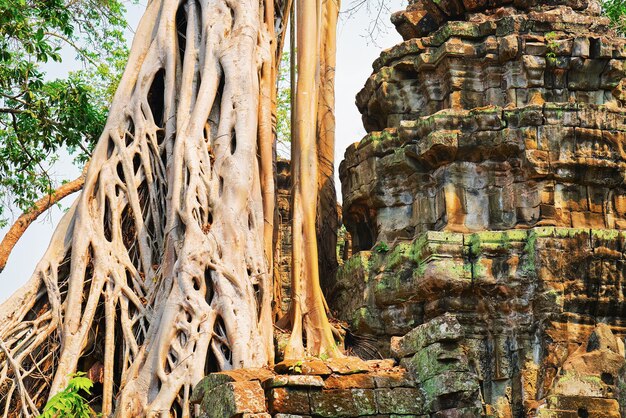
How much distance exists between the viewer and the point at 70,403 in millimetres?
7801

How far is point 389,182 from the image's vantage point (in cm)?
956

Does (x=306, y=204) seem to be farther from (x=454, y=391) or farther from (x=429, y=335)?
(x=454, y=391)

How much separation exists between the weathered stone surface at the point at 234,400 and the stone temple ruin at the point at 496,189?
7.74 ft

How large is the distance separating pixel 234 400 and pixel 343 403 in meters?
0.54

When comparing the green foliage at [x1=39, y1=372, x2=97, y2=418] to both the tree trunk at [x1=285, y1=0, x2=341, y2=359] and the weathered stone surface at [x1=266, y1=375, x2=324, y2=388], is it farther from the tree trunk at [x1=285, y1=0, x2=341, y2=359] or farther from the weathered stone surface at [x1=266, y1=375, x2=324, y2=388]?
the weathered stone surface at [x1=266, y1=375, x2=324, y2=388]

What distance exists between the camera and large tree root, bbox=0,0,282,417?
26.8 ft

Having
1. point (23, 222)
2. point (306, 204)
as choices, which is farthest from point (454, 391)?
point (23, 222)

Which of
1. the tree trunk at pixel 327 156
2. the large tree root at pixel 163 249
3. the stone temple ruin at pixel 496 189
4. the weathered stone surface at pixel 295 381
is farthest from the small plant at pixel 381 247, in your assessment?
the weathered stone surface at pixel 295 381

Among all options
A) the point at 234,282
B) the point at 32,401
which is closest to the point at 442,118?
the point at 234,282

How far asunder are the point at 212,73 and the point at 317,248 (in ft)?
5.56

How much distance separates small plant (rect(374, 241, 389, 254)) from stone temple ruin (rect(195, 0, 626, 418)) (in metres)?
0.02

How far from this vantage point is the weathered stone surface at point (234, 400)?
228 inches

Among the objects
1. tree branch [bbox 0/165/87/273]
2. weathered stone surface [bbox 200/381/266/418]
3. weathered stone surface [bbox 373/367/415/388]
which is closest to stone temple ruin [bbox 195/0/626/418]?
weathered stone surface [bbox 373/367/415/388]

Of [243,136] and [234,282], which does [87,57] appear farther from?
[234,282]
